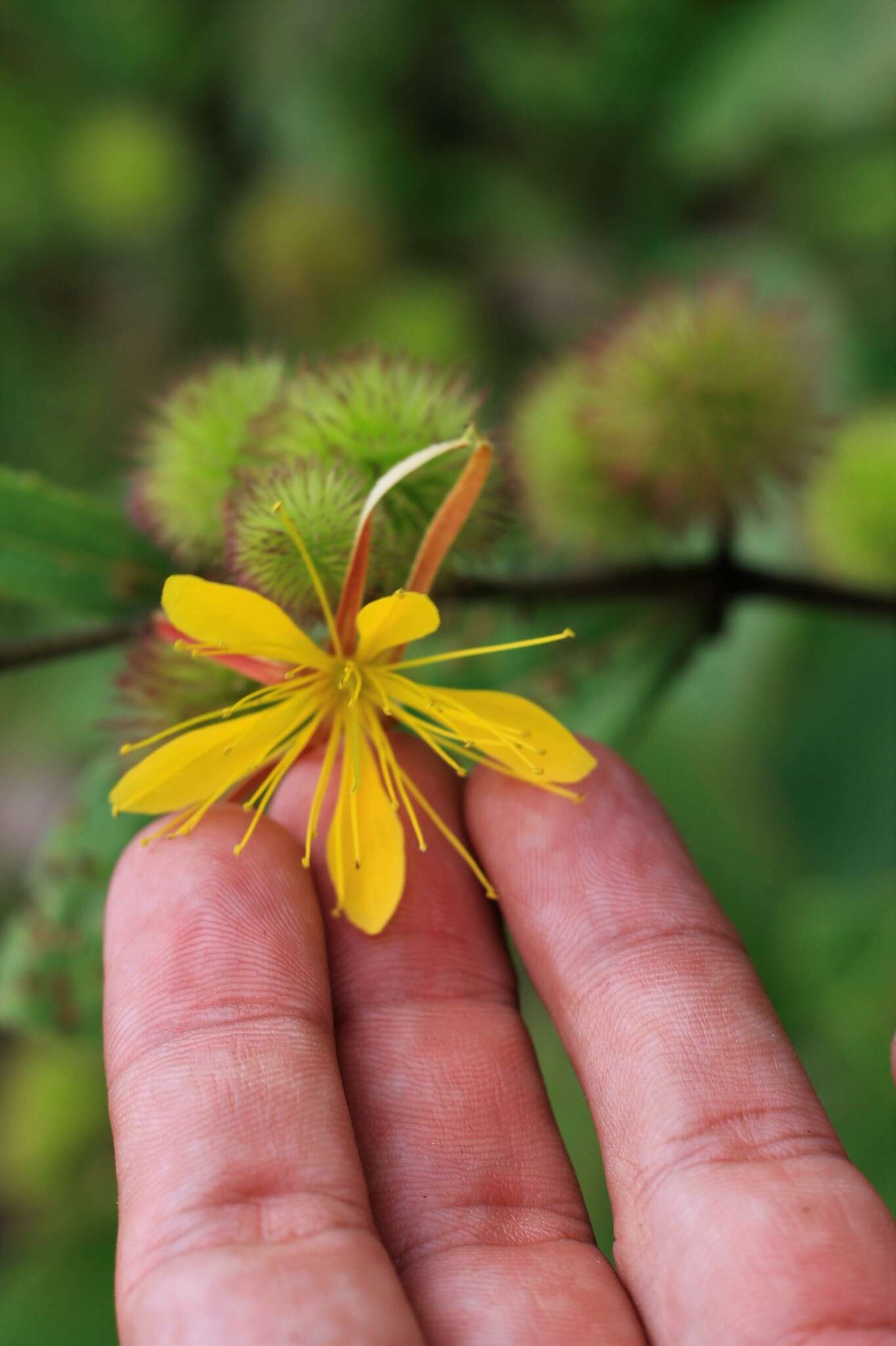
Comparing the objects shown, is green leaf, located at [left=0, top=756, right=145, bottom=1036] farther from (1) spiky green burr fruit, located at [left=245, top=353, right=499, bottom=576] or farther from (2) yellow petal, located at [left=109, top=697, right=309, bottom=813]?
(1) spiky green burr fruit, located at [left=245, top=353, right=499, bottom=576]

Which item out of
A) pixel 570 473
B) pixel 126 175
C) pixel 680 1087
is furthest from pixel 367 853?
pixel 126 175

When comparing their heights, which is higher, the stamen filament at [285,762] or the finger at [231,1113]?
the stamen filament at [285,762]

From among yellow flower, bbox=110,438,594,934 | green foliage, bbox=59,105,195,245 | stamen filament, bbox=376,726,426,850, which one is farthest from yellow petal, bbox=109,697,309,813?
green foliage, bbox=59,105,195,245

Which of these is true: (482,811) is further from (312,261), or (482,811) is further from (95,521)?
(312,261)

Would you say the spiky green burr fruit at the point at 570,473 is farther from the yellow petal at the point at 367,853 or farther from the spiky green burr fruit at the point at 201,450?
the yellow petal at the point at 367,853

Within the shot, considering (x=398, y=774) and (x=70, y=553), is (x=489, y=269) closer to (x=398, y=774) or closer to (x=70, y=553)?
(x=70, y=553)

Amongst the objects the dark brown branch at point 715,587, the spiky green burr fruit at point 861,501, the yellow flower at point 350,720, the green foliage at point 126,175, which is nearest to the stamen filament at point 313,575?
the yellow flower at point 350,720

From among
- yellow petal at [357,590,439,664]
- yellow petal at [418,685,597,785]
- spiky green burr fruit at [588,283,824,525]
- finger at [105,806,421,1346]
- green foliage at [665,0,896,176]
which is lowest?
finger at [105,806,421,1346]
